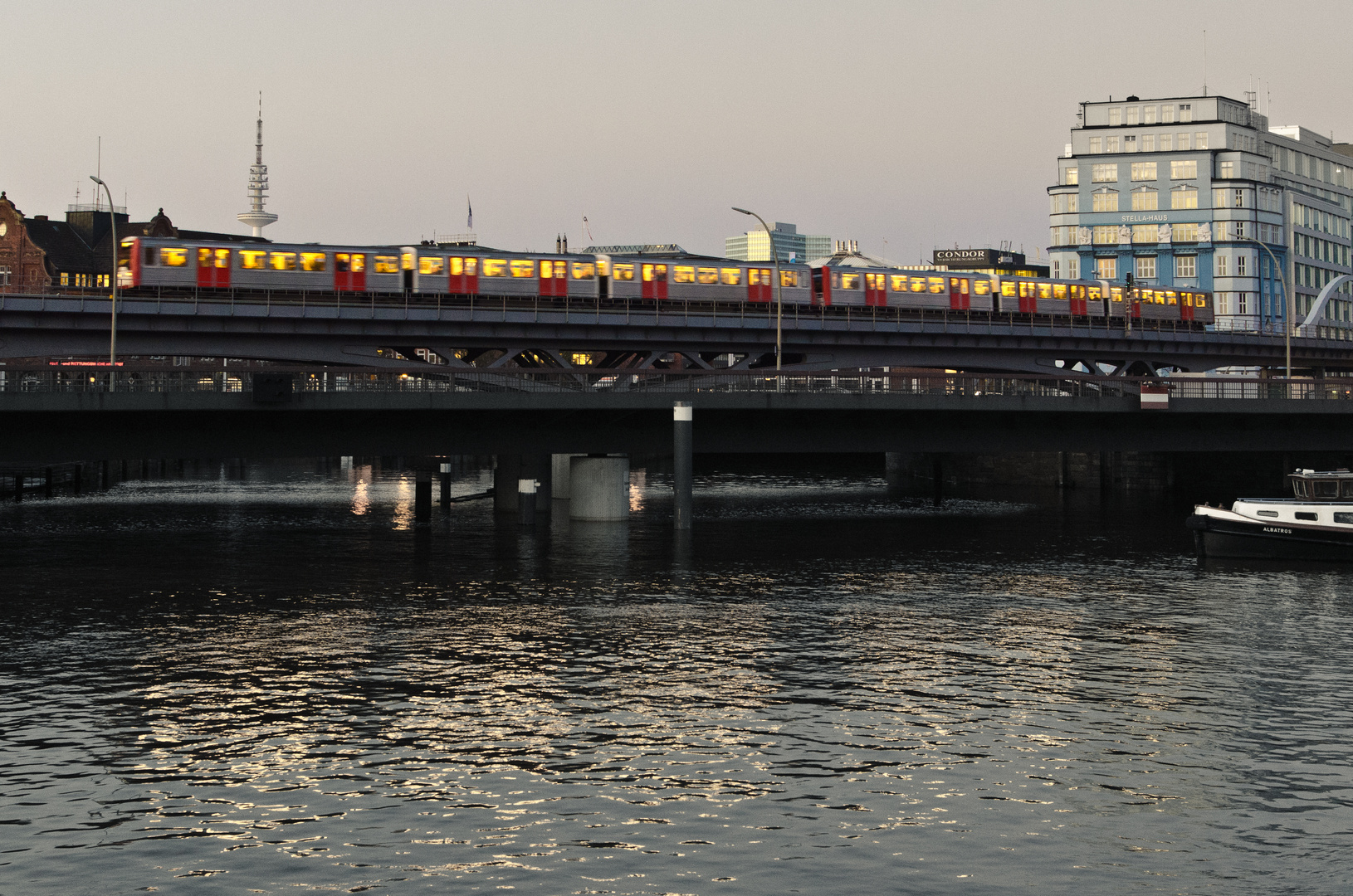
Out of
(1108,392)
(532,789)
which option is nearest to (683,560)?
(532,789)

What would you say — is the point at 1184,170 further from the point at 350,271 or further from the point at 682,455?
the point at 682,455

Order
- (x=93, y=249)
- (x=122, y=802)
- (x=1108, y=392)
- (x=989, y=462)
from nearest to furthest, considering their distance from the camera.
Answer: (x=122, y=802) < (x=1108, y=392) < (x=989, y=462) < (x=93, y=249)

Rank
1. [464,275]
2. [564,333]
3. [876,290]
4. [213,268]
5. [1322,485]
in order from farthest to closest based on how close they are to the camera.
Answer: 1. [876,290]
2. [564,333]
3. [464,275]
4. [213,268]
5. [1322,485]

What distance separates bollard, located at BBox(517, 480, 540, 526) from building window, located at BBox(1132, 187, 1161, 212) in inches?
5508

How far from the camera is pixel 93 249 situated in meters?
191

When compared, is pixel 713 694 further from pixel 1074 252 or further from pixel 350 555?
pixel 1074 252

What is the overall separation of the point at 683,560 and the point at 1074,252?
14974cm

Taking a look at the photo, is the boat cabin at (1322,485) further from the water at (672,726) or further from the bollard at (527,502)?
the bollard at (527,502)

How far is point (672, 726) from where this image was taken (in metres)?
26.9

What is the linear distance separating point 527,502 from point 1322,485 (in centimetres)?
3509

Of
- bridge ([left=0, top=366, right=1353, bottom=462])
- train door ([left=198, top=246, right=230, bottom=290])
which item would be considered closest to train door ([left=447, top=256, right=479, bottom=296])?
train door ([left=198, top=246, right=230, bottom=290])

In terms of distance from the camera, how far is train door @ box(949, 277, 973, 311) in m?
104

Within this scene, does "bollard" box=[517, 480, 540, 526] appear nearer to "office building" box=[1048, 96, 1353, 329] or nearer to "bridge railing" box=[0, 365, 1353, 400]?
"bridge railing" box=[0, 365, 1353, 400]

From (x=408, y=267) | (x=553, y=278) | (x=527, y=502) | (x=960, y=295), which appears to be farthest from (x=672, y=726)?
(x=960, y=295)
